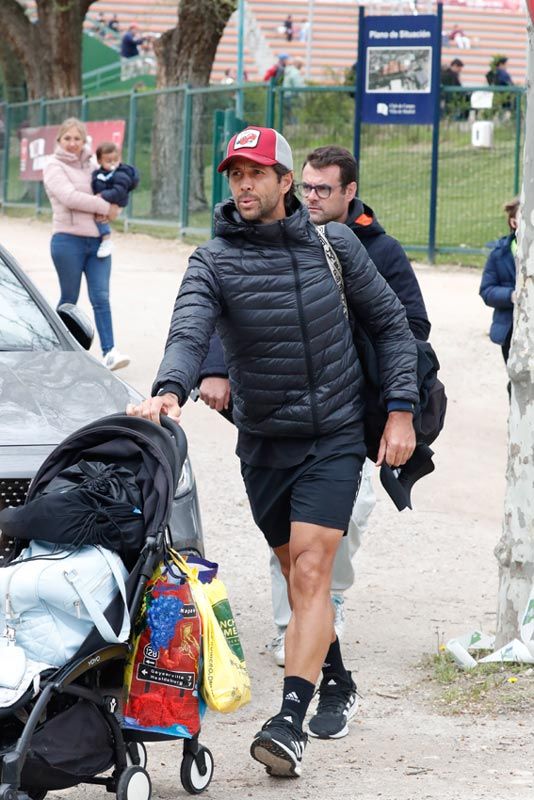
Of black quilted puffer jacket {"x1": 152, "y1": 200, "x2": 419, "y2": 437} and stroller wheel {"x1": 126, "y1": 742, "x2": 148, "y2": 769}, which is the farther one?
black quilted puffer jacket {"x1": 152, "y1": 200, "x2": 419, "y2": 437}

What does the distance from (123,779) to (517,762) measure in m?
1.41

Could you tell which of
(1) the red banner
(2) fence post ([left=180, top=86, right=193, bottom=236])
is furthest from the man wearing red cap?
(1) the red banner

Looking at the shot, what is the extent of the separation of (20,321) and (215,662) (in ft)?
9.33

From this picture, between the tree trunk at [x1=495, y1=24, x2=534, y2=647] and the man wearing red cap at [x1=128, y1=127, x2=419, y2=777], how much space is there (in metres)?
0.94

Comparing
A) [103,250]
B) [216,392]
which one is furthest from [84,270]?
[216,392]

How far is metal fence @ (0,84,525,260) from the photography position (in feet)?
63.0

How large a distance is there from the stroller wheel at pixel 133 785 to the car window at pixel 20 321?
2.57 meters

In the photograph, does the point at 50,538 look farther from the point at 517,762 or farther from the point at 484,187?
the point at 484,187

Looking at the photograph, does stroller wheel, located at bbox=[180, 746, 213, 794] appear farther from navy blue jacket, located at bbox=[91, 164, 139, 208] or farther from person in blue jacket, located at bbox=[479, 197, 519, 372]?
navy blue jacket, located at bbox=[91, 164, 139, 208]

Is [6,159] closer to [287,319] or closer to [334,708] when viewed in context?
[334,708]

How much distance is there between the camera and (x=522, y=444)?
5703 millimetres

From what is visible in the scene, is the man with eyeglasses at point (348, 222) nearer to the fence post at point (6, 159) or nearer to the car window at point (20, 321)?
the car window at point (20, 321)

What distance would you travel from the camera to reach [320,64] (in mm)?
41188

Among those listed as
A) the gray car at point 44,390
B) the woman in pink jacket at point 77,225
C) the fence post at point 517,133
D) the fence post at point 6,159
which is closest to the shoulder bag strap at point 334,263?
the gray car at point 44,390
